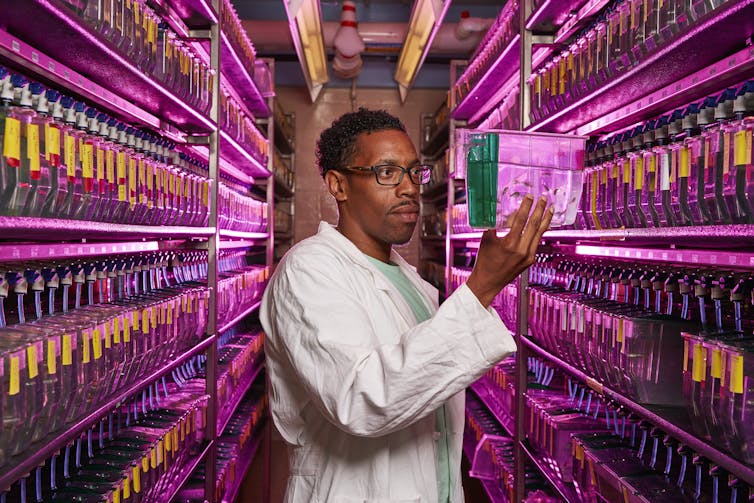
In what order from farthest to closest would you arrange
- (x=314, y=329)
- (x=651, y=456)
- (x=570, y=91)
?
(x=570, y=91)
(x=651, y=456)
(x=314, y=329)

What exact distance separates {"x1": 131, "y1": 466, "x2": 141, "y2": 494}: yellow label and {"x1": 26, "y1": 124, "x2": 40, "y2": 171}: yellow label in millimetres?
1047

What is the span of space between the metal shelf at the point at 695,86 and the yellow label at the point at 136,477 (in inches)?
75.3

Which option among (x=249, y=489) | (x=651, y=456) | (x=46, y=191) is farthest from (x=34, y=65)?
(x=249, y=489)

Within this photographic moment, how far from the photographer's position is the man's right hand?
1358 millimetres

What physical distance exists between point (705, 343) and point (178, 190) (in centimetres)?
199

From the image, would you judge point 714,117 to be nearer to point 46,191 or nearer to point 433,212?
point 46,191

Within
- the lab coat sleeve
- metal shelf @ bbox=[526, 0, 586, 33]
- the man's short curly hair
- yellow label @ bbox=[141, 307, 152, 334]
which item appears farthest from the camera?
metal shelf @ bbox=[526, 0, 586, 33]

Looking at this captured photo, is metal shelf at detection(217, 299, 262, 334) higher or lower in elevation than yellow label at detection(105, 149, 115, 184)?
lower

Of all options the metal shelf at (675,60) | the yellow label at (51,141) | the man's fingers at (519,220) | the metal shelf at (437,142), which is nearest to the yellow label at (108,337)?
the yellow label at (51,141)

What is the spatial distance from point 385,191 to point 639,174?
0.81 meters

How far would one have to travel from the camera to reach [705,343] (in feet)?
5.09

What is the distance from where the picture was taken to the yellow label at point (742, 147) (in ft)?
4.75

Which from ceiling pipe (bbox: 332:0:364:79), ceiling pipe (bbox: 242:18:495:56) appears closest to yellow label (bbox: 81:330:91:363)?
ceiling pipe (bbox: 332:0:364:79)

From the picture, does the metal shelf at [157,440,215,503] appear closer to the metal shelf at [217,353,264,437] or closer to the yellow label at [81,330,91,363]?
the metal shelf at [217,353,264,437]
